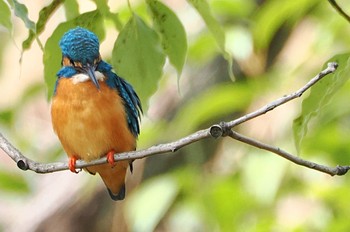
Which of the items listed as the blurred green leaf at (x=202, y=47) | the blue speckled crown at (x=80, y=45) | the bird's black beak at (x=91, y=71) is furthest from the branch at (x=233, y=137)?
the blurred green leaf at (x=202, y=47)

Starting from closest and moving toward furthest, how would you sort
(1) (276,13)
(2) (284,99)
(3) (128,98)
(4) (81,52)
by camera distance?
(2) (284,99)
(4) (81,52)
(3) (128,98)
(1) (276,13)

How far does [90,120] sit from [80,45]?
262 mm

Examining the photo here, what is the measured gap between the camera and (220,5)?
3543 millimetres

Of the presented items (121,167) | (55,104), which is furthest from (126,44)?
(121,167)

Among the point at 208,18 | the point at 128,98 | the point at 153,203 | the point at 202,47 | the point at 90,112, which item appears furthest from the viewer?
the point at 202,47

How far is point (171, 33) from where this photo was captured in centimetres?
200

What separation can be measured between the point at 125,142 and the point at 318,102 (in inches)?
32.8

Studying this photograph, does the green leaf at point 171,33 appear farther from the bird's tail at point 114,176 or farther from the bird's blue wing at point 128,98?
the bird's tail at point 114,176

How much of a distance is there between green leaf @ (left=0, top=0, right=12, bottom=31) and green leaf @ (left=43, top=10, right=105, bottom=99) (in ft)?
0.75

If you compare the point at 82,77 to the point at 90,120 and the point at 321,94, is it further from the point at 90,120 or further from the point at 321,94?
the point at 321,94

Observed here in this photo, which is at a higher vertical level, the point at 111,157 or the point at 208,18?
the point at 208,18

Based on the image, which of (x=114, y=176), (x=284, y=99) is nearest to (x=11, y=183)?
(x=114, y=176)

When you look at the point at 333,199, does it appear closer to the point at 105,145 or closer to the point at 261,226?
the point at 261,226

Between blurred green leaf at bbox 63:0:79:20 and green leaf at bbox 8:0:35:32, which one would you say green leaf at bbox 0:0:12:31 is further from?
blurred green leaf at bbox 63:0:79:20
